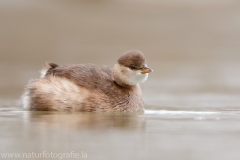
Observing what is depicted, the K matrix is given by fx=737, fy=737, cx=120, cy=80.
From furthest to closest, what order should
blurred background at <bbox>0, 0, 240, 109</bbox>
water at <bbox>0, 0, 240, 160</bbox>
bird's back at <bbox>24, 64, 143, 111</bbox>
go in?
blurred background at <bbox>0, 0, 240, 109</bbox> → bird's back at <bbox>24, 64, 143, 111</bbox> → water at <bbox>0, 0, 240, 160</bbox>

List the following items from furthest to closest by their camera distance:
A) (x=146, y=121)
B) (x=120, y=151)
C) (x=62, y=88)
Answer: (x=62, y=88), (x=146, y=121), (x=120, y=151)

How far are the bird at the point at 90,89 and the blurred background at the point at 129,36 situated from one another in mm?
3609

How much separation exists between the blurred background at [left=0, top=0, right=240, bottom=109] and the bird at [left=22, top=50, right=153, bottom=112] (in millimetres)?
3609

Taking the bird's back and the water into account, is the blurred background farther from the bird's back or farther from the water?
the bird's back

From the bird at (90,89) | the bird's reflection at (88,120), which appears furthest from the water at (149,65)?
the bird at (90,89)

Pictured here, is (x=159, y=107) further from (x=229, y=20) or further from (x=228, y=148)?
(x=229, y=20)

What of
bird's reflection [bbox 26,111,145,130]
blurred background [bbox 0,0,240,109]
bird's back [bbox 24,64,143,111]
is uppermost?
blurred background [bbox 0,0,240,109]

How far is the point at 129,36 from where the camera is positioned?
18344mm

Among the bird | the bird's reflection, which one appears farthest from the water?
the bird

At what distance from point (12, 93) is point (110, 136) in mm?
5201

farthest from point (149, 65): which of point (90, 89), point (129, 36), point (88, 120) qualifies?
point (88, 120)

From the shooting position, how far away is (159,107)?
11.5m

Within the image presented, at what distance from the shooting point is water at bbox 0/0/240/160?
7.83 meters

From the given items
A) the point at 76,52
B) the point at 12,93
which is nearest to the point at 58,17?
the point at 76,52
